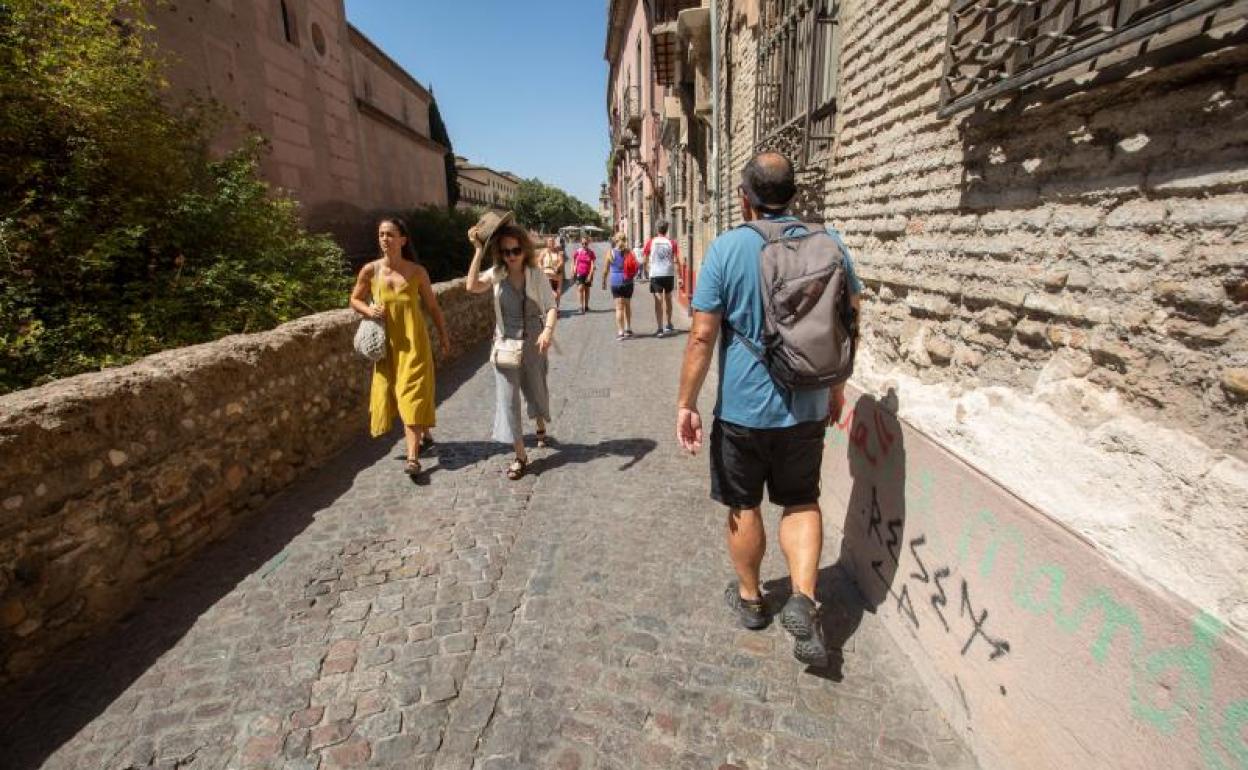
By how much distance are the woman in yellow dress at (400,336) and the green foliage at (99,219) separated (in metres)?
1.92

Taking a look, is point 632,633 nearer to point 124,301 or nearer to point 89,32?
point 124,301

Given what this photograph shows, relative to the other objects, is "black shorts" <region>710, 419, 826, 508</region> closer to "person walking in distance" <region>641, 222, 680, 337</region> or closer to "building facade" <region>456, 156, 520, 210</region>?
"person walking in distance" <region>641, 222, 680, 337</region>

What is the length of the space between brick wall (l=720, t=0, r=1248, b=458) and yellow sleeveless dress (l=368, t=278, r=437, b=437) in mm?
3020

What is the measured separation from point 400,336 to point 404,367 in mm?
225

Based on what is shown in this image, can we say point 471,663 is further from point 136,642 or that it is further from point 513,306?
point 513,306

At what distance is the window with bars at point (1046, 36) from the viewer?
1427mm

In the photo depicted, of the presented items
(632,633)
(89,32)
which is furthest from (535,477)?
(89,32)

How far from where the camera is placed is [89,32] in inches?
206

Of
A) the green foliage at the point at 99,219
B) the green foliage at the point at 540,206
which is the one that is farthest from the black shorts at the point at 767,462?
the green foliage at the point at 540,206

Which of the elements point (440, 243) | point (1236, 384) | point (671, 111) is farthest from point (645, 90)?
point (1236, 384)

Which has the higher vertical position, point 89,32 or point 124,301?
point 89,32

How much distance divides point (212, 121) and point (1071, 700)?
965cm

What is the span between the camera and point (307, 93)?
1375 centimetres

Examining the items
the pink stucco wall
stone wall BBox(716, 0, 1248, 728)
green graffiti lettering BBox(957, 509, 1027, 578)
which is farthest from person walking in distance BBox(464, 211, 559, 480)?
the pink stucco wall
